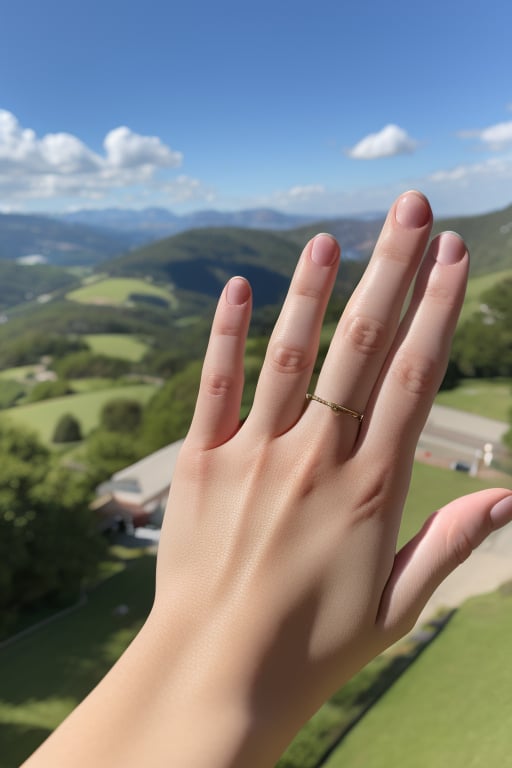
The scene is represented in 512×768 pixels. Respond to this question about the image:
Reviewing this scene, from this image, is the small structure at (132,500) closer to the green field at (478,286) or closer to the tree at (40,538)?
the tree at (40,538)

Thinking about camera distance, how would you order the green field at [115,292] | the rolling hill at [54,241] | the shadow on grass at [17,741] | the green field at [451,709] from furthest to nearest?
1. the rolling hill at [54,241]
2. the green field at [115,292]
3. the shadow on grass at [17,741]
4. the green field at [451,709]

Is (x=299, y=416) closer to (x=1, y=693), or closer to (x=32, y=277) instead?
(x=1, y=693)

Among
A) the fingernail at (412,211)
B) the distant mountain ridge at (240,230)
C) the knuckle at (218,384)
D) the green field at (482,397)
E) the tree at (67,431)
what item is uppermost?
the distant mountain ridge at (240,230)

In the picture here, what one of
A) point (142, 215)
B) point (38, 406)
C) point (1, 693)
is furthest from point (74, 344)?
point (142, 215)

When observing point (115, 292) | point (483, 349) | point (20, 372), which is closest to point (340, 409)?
point (483, 349)

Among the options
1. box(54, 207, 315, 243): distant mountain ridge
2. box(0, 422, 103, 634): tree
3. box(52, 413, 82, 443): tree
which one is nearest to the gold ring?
box(0, 422, 103, 634): tree

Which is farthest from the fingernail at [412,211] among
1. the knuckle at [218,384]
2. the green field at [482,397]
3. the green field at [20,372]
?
the green field at [20,372]

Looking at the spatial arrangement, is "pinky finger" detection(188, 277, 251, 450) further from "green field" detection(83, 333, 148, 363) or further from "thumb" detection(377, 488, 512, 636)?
"green field" detection(83, 333, 148, 363)
